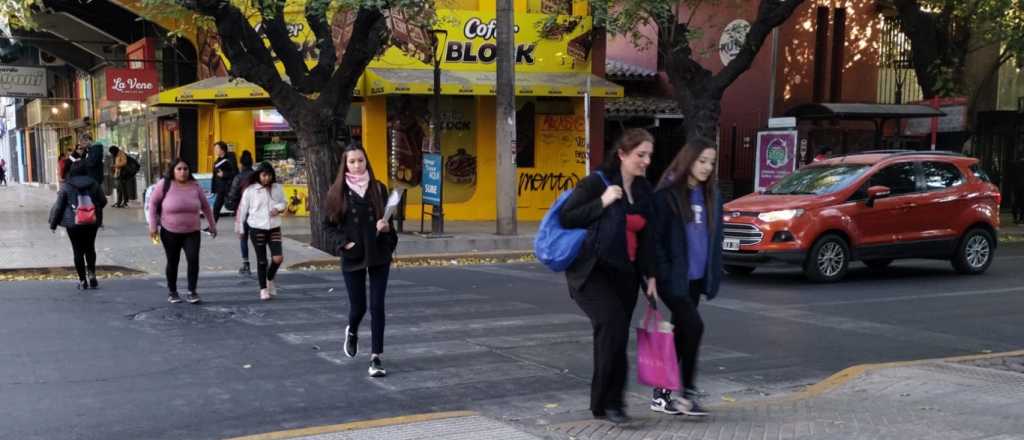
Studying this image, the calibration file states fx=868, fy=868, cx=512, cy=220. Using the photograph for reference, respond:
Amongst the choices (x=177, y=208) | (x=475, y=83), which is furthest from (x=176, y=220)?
(x=475, y=83)

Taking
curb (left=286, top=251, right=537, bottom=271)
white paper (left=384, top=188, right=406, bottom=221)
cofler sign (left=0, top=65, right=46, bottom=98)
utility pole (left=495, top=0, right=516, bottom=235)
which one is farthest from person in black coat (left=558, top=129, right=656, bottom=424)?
cofler sign (left=0, top=65, right=46, bottom=98)

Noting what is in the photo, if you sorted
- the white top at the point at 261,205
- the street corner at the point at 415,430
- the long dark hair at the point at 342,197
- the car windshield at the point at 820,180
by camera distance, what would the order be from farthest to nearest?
1. the car windshield at the point at 820,180
2. the white top at the point at 261,205
3. the long dark hair at the point at 342,197
4. the street corner at the point at 415,430

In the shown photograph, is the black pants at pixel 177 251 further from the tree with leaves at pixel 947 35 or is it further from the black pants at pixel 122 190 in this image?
the tree with leaves at pixel 947 35

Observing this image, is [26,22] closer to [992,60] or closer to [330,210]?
[330,210]

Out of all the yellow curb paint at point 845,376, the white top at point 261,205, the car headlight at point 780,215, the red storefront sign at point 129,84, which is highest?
the red storefront sign at point 129,84

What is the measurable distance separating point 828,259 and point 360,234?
774 centimetres

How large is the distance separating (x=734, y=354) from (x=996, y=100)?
2334cm

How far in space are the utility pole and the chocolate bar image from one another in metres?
4.58

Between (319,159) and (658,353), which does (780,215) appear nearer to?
(658,353)

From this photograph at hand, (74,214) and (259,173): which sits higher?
(259,173)

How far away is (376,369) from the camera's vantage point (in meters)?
6.58

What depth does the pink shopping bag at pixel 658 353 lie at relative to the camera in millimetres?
5152

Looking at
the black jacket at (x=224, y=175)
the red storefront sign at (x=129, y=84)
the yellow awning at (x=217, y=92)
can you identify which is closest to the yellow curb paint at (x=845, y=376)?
the black jacket at (x=224, y=175)

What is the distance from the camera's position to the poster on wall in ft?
58.4
